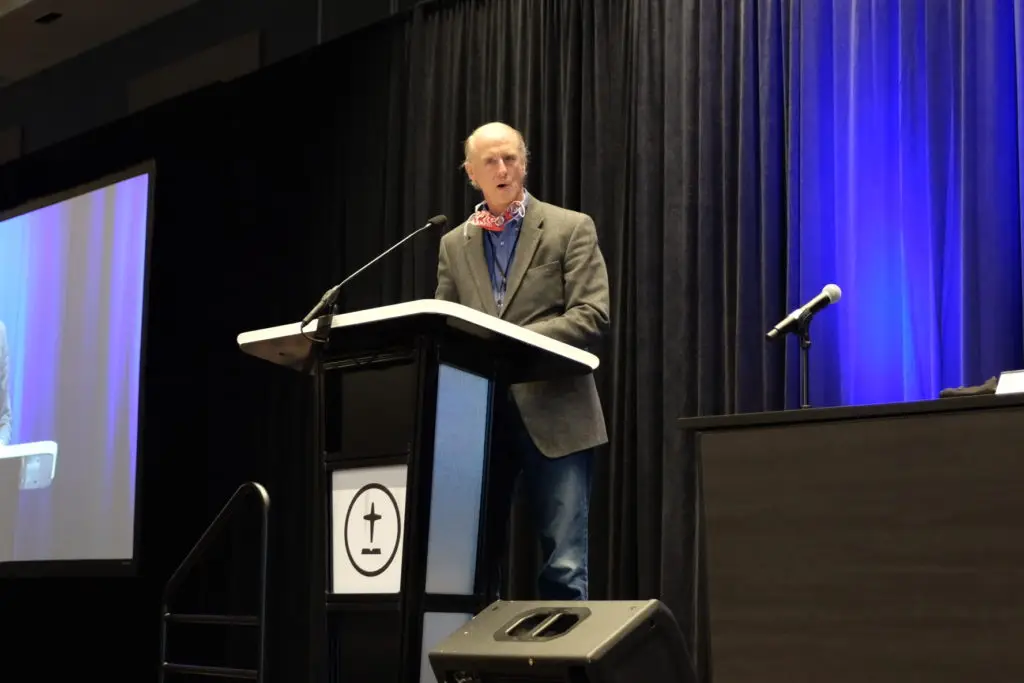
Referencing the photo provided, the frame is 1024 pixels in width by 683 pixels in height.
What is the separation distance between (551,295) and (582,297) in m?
0.08

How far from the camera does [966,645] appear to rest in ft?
5.88

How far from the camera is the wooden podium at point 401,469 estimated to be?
2086 millimetres

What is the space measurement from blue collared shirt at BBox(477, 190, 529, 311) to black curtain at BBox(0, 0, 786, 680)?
1103mm

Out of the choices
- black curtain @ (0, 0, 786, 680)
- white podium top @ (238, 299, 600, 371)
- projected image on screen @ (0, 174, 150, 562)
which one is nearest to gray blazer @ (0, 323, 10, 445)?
projected image on screen @ (0, 174, 150, 562)

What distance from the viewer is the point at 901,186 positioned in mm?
3490

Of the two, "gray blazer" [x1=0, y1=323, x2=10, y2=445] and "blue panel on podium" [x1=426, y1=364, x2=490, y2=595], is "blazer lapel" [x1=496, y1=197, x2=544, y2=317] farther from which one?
"gray blazer" [x1=0, y1=323, x2=10, y2=445]

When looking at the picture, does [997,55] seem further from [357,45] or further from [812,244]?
[357,45]

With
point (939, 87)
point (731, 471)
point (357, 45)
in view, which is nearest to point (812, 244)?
point (939, 87)

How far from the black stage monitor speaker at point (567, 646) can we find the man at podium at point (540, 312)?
498 millimetres

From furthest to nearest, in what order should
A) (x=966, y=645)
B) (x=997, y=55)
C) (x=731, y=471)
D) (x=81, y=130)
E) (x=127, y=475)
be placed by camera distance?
(x=81, y=130)
(x=127, y=475)
(x=997, y=55)
(x=731, y=471)
(x=966, y=645)

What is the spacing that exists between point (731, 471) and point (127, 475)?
11.1 feet

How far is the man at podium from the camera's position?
2.58m

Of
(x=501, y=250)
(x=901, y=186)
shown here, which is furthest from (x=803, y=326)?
(x=901, y=186)

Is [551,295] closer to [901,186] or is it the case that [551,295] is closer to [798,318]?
[798,318]
